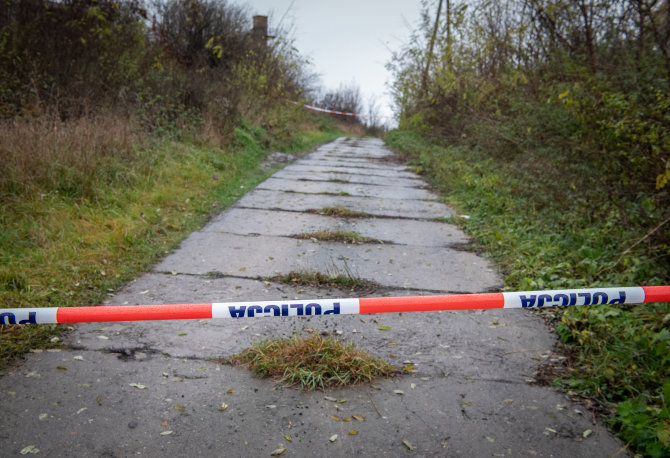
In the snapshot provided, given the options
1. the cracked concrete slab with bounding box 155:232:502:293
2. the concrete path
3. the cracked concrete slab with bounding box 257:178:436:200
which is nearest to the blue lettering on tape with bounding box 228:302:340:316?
the concrete path

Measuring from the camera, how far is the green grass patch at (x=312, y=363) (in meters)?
2.60

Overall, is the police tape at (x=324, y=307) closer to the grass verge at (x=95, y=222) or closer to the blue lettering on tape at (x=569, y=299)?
the blue lettering on tape at (x=569, y=299)

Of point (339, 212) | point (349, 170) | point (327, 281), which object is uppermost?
point (349, 170)

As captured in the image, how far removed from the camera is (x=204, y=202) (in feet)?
21.0

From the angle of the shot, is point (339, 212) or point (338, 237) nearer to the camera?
point (338, 237)

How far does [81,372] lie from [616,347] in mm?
2993

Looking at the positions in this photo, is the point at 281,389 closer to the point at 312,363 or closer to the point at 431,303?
the point at 312,363

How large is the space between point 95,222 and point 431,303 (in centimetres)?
388

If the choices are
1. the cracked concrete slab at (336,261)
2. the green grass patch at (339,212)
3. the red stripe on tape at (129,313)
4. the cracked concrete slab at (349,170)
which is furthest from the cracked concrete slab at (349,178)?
the red stripe on tape at (129,313)

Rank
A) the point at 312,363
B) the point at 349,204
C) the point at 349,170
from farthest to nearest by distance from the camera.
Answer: the point at 349,170 < the point at 349,204 < the point at 312,363

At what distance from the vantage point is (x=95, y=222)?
477 cm

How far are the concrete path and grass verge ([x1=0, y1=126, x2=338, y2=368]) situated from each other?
0.82ft

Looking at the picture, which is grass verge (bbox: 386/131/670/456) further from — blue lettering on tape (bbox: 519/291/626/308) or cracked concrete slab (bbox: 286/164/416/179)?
cracked concrete slab (bbox: 286/164/416/179)

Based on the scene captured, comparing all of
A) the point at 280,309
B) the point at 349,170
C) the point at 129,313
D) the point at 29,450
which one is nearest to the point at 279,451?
the point at 280,309
